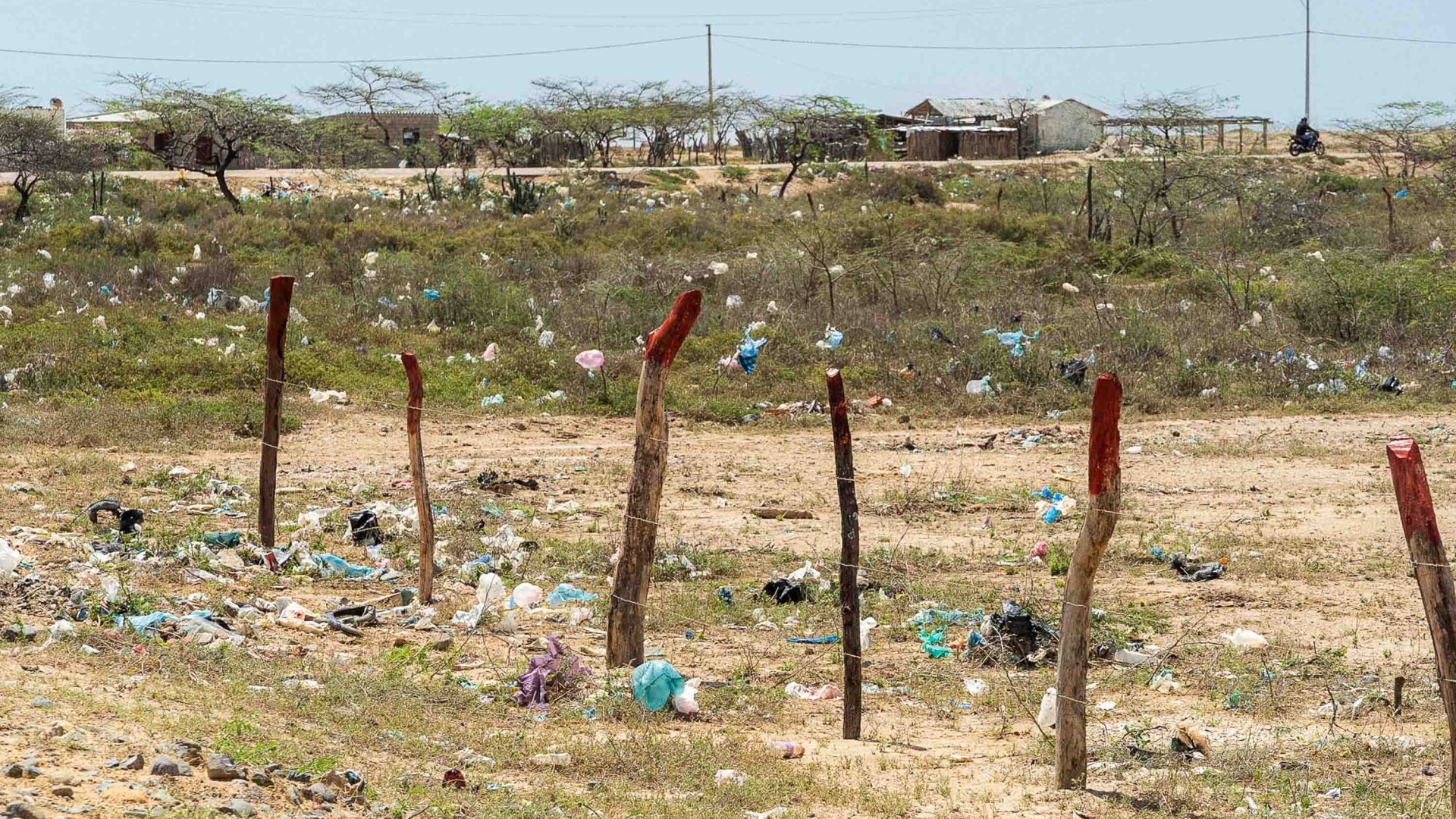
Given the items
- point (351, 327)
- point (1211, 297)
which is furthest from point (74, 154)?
point (1211, 297)

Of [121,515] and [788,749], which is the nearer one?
[788,749]

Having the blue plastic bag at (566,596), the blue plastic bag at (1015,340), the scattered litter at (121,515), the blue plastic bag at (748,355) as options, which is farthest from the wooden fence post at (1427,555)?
the blue plastic bag at (748,355)

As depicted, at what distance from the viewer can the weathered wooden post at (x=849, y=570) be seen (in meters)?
4.62

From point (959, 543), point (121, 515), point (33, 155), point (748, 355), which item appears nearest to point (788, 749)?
point (959, 543)

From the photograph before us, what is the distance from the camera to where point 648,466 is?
506cm

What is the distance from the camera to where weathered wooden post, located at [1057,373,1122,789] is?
3.91 m

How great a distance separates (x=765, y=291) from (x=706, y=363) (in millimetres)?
2407

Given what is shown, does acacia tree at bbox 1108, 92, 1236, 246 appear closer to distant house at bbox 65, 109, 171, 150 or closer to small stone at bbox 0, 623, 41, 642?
small stone at bbox 0, 623, 41, 642

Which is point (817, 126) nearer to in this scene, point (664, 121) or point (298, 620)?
point (664, 121)

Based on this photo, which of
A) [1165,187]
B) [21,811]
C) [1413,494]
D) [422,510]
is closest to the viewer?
[21,811]

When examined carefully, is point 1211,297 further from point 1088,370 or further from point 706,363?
point 706,363

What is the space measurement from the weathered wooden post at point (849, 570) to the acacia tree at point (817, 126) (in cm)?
2588

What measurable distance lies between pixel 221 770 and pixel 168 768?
4.8 inches

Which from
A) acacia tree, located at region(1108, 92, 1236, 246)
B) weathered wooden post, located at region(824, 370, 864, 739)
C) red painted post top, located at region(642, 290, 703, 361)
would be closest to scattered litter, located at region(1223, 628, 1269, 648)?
weathered wooden post, located at region(824, 370, 864, 739)
